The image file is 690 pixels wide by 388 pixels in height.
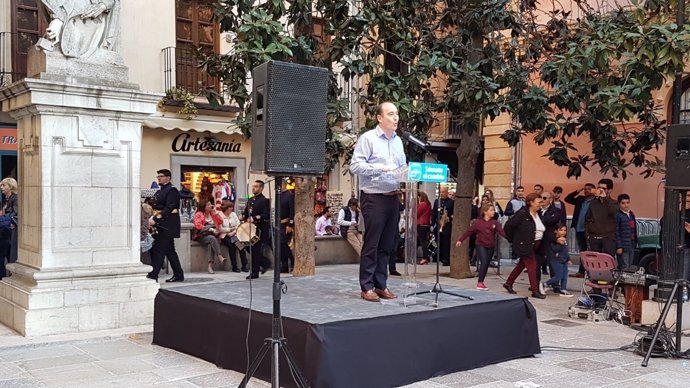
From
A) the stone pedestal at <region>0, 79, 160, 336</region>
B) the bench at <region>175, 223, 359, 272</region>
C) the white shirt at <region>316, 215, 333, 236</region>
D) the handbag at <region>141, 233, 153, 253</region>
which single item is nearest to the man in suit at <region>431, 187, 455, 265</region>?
the bench at <region>175, 223, 359, 272</region>

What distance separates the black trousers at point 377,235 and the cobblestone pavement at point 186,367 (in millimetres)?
1179

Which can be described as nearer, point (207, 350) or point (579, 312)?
point (207, 350)

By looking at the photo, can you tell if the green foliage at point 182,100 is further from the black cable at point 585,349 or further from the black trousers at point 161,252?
the black cable at point 585,349

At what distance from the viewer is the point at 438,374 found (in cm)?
619

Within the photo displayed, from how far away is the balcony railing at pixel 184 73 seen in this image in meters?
17.0

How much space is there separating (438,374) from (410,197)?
5.34ft

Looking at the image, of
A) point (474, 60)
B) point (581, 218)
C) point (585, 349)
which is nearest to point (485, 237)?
point (474, 60)

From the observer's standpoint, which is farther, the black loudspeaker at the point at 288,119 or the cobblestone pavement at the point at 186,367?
the cobblestone pavement at the point at 186,367

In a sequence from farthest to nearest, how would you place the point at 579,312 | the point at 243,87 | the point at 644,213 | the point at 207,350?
the point at 644,213
the point at 243,87
the point at 579,312
the point at 207,350

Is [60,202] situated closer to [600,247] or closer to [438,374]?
[438,374]

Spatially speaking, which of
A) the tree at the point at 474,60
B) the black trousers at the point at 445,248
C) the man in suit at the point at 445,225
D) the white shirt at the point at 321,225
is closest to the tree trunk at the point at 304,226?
the tree at the point at 474,60

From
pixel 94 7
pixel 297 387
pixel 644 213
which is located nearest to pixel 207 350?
pixel 297 387

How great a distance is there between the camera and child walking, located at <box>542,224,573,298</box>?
1091cm

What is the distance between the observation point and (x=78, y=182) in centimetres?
780
